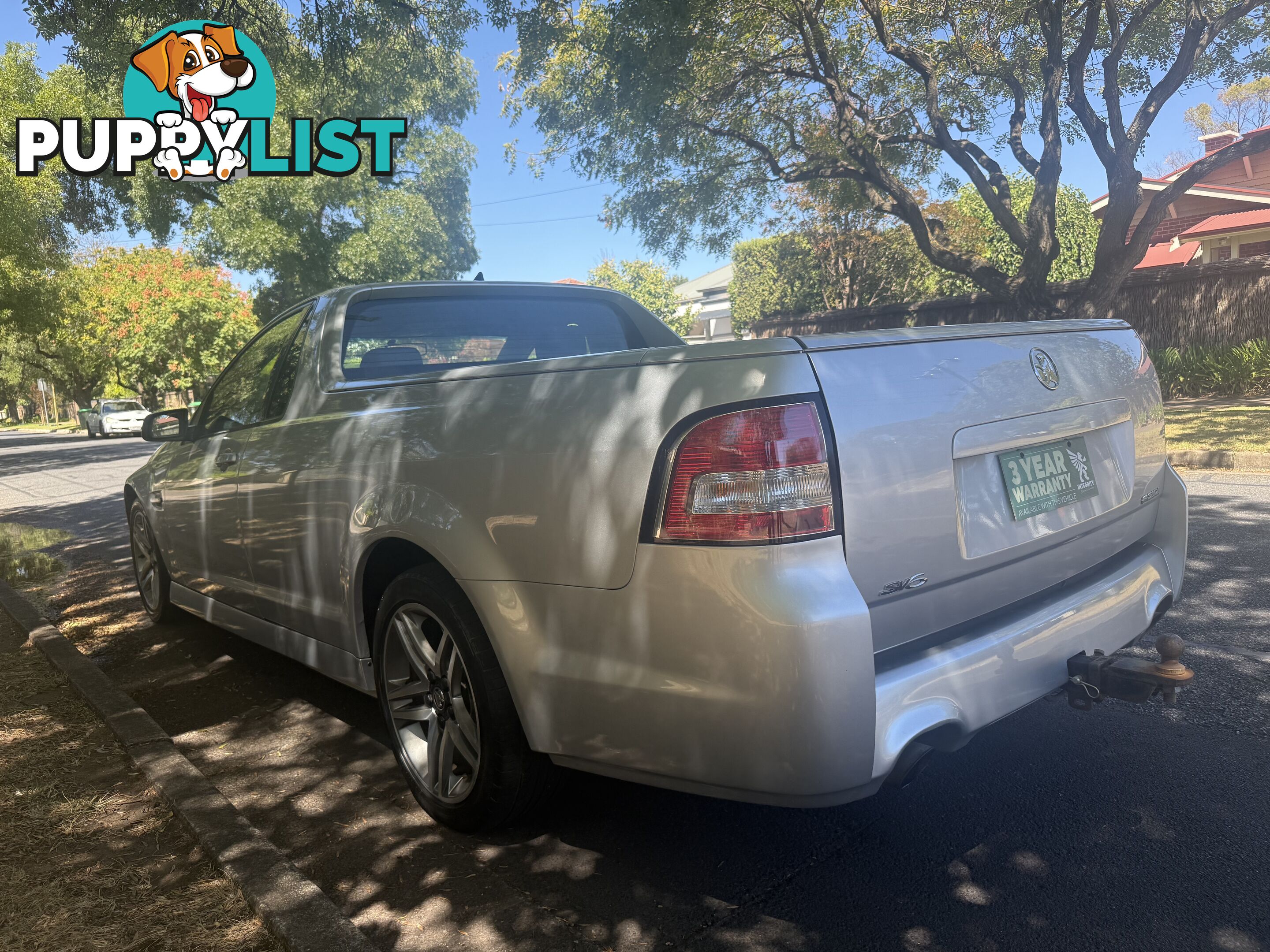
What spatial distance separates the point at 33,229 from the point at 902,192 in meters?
19.6

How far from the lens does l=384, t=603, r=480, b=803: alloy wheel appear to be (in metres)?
2.71

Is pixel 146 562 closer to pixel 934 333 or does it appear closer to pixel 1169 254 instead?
pixel 934 333

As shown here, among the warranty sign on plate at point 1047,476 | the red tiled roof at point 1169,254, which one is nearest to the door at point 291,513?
the warranty sign on plate at point 1047,476

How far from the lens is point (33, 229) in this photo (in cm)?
2178

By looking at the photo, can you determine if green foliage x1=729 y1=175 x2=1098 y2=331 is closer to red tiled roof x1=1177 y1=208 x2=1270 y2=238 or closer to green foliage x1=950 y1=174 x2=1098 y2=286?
green foliage x1=950 y1=174 x2=1098 y2=286

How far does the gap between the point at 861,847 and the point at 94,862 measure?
2.24m

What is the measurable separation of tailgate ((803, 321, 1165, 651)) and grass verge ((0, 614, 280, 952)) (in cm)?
180

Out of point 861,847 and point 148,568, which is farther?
point 148,568

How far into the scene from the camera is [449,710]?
9.15 ft

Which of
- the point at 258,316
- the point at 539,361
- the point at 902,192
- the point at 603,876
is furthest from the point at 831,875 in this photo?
the point at 258,316

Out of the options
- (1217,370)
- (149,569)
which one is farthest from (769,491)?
(1217,370)

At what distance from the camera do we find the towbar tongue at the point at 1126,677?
240 centimetres

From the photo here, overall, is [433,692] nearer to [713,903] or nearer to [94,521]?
[713,903]

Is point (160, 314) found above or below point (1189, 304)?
above
